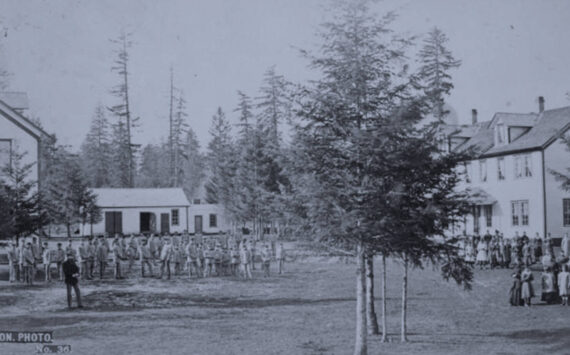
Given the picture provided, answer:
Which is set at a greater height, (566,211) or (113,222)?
(566,211)

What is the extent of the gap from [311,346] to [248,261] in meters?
13.6

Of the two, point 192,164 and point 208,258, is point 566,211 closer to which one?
point 208,258

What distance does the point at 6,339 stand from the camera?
38.6ft

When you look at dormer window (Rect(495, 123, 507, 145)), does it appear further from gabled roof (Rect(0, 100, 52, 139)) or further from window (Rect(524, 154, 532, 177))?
gabled roof (Rect(0, 100, 52, 139))

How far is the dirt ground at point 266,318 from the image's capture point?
41.6 ft

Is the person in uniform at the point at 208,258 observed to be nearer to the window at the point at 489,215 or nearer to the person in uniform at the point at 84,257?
the person in uniform at the point at 84,257

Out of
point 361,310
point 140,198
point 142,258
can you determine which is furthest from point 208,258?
point 140,198

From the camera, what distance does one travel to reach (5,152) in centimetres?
2909

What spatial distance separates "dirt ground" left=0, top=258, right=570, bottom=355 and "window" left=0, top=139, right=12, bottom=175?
794 centimetres

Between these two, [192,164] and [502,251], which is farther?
[192,164]

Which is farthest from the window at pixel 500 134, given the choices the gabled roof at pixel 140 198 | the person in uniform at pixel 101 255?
the gabled roof at pixel 140 198

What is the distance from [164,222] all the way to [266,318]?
1301 inches

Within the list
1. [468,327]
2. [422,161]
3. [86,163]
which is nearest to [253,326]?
[468,327]

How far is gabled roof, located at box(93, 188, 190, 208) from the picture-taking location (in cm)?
4744
